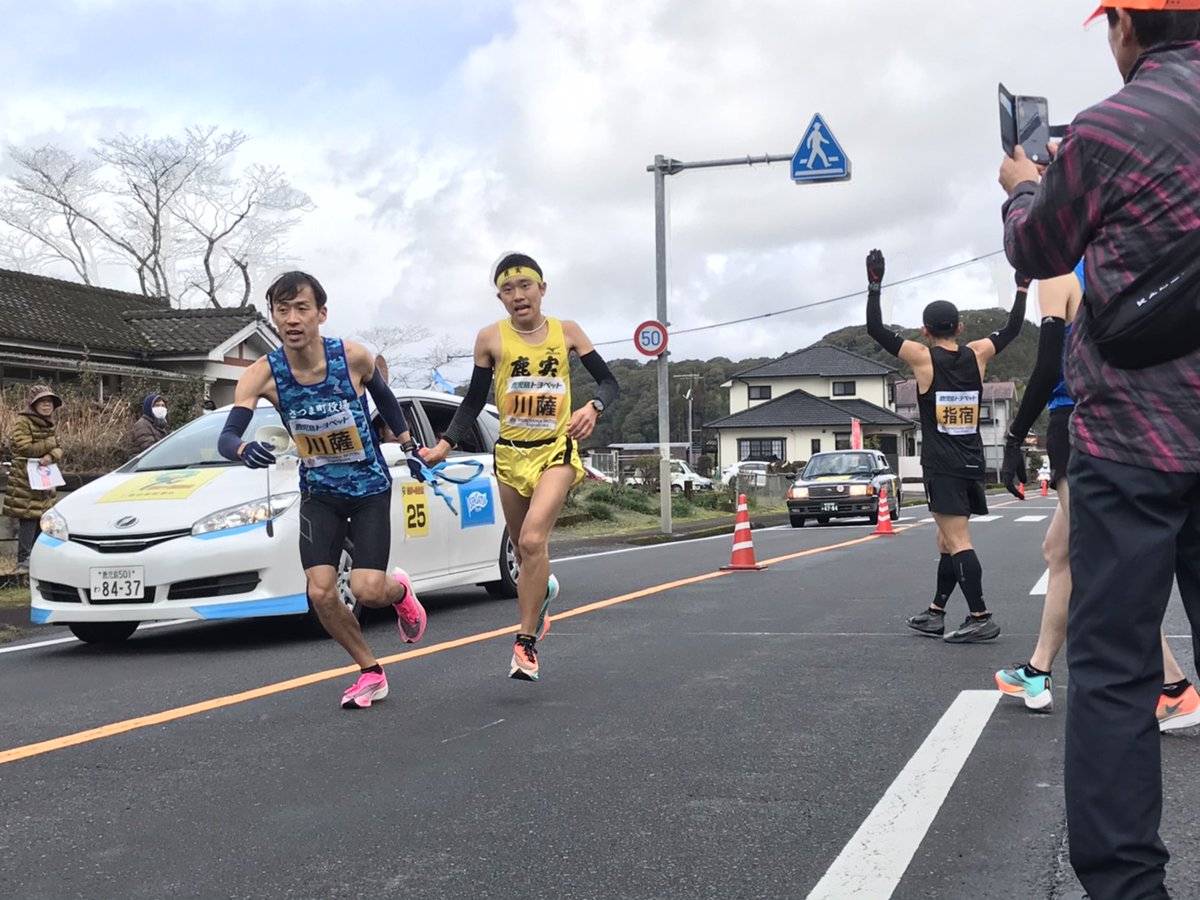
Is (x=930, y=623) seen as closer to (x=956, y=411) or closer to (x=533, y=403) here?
(x=956, y=411)

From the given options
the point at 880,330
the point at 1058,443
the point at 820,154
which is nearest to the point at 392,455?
the point at 880,330

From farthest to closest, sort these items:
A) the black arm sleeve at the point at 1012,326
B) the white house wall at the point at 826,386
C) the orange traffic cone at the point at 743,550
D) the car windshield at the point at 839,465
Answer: the white house wall at the point at 826,386 < the car windshield at the point at 839,465 < the orange traffic cone at the point at 743,550 < the black arm sleeve at the point at 1012,326

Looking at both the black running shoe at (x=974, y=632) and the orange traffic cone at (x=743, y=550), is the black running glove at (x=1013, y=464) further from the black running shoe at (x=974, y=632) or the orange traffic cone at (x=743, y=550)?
the orange traffic cone at (x=743, y=550)

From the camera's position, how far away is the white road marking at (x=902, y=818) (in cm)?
303

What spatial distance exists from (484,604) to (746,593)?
81.8 inches

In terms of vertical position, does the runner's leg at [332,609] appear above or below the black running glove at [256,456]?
below

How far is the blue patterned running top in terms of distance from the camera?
5391mm

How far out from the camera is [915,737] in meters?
4.57

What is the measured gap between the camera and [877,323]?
6.27 metres

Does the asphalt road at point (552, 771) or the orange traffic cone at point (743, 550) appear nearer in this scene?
the asphalt road at point (552, 771)

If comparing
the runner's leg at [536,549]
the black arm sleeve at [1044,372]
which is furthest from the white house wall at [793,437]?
the black arm sleeve at [1044,372]

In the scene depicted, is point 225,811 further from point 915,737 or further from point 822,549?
point 822,549

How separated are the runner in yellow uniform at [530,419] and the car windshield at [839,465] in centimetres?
1962

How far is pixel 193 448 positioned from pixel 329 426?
2.89 m
